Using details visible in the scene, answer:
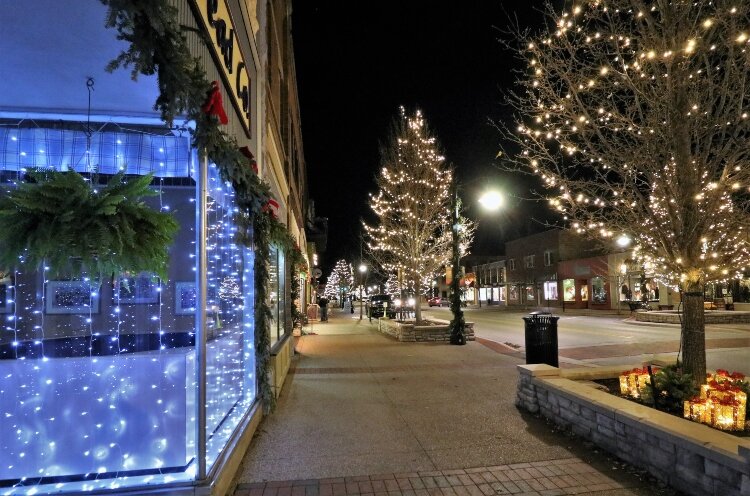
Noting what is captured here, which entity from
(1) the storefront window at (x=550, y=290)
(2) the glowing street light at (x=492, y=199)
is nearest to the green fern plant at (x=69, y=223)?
(2) the glowing street light at (x=492, y=199)

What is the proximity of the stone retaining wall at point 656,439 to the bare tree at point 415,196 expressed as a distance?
11.7 meters

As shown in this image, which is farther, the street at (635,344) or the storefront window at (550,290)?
the storefront window at (550,290)

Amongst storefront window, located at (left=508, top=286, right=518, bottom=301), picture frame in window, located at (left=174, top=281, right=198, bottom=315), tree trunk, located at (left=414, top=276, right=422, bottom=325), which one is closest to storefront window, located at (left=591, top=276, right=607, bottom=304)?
storefront window, located at (left=508, top=286, right=518, bottom=301)

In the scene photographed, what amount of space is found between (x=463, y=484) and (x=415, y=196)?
1484 cm

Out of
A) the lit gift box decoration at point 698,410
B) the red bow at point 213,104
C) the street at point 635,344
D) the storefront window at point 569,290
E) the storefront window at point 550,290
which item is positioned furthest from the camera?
the storefront window at point 550,290

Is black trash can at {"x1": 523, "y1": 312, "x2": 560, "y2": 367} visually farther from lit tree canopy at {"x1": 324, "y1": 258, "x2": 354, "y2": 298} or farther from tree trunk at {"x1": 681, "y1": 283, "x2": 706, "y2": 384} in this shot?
lit tree canopy at {"x1": 324, "y1": 258, "x2": 354, "y2": 298}

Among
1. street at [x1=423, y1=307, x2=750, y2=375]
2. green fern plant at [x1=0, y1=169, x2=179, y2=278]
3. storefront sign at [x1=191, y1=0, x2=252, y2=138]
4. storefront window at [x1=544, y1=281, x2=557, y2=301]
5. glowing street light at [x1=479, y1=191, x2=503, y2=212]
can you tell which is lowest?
street at [x1=423, y1=307, x2=750, y2=375]

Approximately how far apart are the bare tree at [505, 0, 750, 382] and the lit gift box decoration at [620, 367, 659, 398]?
0.51 metres

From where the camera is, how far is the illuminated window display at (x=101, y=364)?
3928 mm

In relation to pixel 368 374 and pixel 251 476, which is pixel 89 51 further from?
pixel 368 374

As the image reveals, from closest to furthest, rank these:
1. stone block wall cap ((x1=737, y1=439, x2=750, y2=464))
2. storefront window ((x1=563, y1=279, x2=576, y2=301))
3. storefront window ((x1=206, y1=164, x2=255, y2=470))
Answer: stone block wall cap ((x1=737, y1=439, x2=750, y2=464))
storefront window ((x1=206, y1=164, x2=255, y2=470))
storefront window ((x1=563, y1=279, x2=576, y2=301))

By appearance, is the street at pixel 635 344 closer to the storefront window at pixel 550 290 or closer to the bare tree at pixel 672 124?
the bare tree at pixel 672 124

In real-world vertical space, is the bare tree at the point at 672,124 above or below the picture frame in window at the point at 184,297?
above

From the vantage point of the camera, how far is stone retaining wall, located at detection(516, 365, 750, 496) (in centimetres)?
397
